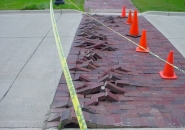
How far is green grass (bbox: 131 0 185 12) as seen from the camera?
39.2 ft

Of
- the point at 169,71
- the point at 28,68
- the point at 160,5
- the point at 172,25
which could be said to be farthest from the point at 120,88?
the point at 160,5

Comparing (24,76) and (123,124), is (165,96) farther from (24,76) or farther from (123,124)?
(24,76)

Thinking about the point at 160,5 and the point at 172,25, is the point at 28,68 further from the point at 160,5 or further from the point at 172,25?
the point at 160,5

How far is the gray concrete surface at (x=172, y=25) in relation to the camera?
7308mm

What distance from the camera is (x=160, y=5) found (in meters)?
12.7

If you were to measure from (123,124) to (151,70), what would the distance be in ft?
7.05

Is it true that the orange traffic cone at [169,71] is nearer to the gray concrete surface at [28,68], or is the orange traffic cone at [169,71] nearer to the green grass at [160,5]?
the gray concrete surface at [28,68]

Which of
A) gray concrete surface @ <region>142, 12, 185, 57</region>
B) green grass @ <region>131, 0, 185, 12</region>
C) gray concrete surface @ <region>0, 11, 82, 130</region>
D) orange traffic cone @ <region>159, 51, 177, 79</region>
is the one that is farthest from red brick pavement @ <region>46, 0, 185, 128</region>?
green grass @ <region>131, 0, 185, 12</region>

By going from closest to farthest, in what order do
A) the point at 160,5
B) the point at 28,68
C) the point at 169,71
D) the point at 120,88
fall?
1. the point at 120,88
2. the point at 169,71
3. the point at 28,68
4. the point at 160,5

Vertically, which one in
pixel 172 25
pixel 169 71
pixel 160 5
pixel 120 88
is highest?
pixel 160 5

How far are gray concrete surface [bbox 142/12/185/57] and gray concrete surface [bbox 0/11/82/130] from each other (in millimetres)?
2779

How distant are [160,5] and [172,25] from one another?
3.61 meters

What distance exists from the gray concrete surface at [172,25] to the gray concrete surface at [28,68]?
2779 mm

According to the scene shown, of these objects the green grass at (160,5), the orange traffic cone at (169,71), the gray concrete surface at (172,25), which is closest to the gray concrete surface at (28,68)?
the orange traffic cone at (169,71)
